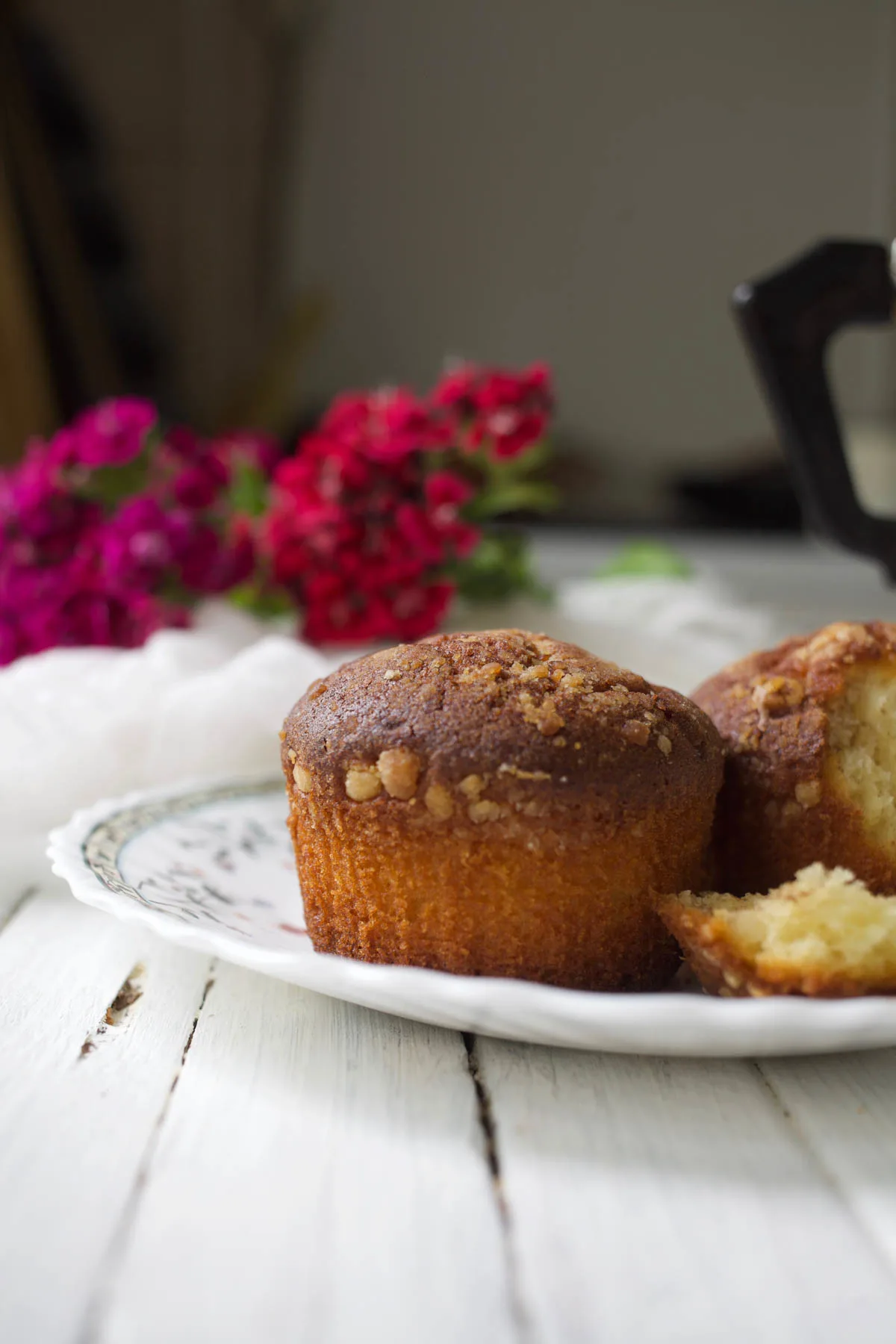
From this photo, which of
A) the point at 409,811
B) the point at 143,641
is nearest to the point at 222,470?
the point at 143,641

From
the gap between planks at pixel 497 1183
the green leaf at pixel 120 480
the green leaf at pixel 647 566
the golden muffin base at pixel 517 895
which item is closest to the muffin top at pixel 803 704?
the golden muffin base at pixel 517 895

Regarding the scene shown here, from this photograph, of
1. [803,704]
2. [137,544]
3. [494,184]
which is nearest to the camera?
[803,704]

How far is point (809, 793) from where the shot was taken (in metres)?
0.92

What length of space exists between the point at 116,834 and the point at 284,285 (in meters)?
2.52

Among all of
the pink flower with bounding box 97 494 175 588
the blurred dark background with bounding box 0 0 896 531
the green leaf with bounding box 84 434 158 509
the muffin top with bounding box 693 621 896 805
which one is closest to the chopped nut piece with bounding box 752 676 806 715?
the muffin top with bounding box 693 621 896 805

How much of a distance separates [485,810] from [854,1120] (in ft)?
0.97

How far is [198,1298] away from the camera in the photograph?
1.83 feet

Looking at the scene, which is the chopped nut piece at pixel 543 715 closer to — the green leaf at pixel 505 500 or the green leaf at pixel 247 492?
the green leaf at pixel 505 500

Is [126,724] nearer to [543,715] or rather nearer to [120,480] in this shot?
[120,480]

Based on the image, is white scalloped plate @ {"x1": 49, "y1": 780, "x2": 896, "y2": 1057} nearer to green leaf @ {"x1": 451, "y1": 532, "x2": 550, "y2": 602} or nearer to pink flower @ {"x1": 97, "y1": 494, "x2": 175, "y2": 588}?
pink flower @ {"x1": 97, "y1": 494, "x2": 175, "y2": 588}

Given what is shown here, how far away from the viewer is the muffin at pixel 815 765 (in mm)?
919

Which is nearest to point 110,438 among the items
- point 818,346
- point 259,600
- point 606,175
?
point 259,600

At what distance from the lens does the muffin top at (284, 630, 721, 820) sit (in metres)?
0.84

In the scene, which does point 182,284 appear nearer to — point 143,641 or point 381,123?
point 381,123
